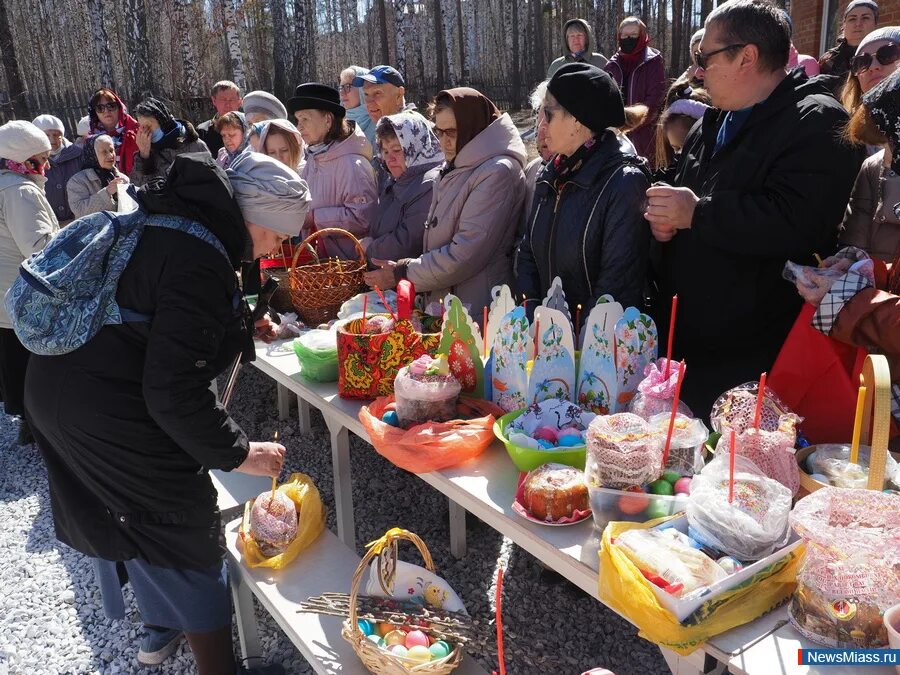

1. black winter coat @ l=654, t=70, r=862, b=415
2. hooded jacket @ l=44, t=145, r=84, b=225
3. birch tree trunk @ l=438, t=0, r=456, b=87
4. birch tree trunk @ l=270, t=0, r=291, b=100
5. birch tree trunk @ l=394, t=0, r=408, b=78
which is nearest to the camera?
black winter coat @ l=654, t=70, r=862, b=415

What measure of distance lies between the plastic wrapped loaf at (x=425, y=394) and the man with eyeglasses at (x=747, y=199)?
0.76 m

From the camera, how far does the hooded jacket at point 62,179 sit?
5109mm

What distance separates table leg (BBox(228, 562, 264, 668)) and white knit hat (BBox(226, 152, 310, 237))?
1.07 metres

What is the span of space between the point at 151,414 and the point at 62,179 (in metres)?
4.51

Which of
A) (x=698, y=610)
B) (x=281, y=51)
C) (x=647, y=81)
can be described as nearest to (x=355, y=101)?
(x=647, y=81)

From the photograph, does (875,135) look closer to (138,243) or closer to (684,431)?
(684,431)

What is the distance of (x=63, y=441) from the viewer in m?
1.63

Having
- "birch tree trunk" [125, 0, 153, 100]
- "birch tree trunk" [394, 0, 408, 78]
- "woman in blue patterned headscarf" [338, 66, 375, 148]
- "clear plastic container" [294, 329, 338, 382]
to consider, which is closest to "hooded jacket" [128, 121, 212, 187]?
"woman in blue patterned headscarf" [338, 66, 375, 148]

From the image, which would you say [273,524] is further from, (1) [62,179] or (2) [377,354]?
(1) [62,179]

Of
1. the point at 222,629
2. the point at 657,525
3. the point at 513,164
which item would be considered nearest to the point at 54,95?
the point at 513,164

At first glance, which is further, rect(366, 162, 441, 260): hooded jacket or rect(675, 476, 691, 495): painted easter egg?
rect(366, 162, 441, 260): hooded jacket

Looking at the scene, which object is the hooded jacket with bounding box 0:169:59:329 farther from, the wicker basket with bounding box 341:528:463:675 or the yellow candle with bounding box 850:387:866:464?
the yellow candle with bounding box 850:387:866:464

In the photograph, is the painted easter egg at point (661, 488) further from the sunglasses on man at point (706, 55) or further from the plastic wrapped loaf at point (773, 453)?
the sunglasses on man at point (706, 55)

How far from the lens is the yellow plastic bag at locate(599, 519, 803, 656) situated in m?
1.10
